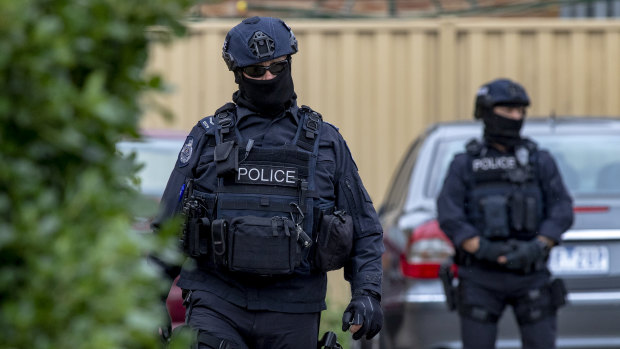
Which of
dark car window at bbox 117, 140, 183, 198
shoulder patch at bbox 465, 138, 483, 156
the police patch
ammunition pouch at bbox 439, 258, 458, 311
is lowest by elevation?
ammunition pouch at bbox 439, 258, 458, 311

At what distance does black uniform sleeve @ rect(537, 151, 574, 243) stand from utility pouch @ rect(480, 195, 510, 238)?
0.61 feet

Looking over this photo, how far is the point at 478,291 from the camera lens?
17.8 feet

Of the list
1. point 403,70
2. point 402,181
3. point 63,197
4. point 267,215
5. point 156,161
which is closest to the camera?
point 63,197

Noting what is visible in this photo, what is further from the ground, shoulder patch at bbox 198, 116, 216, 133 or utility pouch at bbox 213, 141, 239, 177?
shoulder patch at bbox 198, 116, 216, 133

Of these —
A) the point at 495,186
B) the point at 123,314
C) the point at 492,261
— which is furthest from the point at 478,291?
the point at 123,314

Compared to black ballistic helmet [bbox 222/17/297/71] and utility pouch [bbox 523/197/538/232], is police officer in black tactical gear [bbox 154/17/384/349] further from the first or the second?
utility pouch [bbox 523/197/538/232]

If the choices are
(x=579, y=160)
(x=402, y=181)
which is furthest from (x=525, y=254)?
(x=402, y=181)

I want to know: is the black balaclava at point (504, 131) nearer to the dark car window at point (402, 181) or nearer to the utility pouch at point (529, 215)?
the utility pouch at point (529, 215)

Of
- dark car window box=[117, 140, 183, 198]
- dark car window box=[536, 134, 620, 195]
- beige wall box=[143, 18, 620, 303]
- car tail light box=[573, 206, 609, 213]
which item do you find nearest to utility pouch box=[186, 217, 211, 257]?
dark car window box=[117, 140, 183, 198]

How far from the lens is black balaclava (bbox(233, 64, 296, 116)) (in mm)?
3977

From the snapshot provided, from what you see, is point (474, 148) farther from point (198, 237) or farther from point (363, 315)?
point (198, 237)

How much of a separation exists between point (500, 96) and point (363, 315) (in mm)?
2198

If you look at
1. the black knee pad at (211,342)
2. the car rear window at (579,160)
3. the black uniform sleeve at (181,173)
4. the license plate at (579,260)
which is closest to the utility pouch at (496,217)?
the license plate at (579,260)

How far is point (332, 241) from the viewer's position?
386 centimetres
